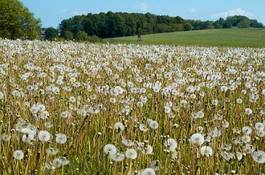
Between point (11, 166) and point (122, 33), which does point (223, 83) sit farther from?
point (122, 33)

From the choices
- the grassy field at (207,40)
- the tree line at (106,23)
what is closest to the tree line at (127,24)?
the tree line at (106,23)

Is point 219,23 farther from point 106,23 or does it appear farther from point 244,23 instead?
point 106,23

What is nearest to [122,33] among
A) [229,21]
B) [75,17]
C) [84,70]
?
[75,17]

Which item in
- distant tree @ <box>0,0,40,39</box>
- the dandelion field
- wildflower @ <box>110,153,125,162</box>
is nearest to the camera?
wildflower @ <box>110,153,125,162</box>

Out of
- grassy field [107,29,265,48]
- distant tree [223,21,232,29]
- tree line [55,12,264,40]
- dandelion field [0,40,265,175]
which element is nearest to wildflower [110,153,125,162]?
dandelion field [0,40,265,175]

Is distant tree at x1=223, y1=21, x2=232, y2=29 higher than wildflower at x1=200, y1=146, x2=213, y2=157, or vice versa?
wildflower at x1=200, y1=146, x2=213, y2=157

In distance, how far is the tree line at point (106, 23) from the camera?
6838cm

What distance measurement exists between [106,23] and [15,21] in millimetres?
40183

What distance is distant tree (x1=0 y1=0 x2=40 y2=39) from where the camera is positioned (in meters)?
64.3

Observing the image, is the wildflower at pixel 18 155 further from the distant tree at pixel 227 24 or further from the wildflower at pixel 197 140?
the distant tree at pixel 227 24

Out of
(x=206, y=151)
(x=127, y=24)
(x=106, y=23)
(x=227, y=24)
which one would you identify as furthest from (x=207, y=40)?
(x=206, y=151)

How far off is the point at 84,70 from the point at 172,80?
5.71ft

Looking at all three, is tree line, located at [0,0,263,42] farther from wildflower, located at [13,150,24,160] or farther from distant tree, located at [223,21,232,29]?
wildflower, located at [13,150,24,160]

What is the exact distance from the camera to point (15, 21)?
67.9m
